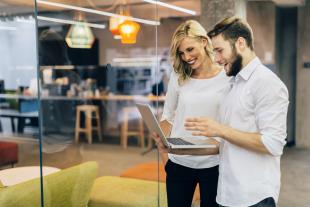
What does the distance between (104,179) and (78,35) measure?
206 inches

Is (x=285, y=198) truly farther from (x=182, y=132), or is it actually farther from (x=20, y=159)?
(x=20, y=159)

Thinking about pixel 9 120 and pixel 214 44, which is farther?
pixel 9 120

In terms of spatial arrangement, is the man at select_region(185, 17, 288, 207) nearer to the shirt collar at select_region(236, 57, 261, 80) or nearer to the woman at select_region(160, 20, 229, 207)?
the shirt collar at select_region(236, 57, 261, 80)

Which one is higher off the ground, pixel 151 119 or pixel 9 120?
pixel 151 119

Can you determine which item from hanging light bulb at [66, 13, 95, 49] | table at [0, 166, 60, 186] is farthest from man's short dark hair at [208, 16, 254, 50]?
hanging light bulb at [66, 13, 95, 49]

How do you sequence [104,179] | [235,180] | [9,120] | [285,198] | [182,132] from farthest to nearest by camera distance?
[9,120], [285,198], [104,179], [182,132], [235,180]

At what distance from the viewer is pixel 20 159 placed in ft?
19.2

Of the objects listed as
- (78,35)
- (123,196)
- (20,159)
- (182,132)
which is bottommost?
(20,159)

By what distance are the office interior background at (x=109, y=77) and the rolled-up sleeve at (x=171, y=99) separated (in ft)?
3.60

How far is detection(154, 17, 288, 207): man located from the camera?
133cm

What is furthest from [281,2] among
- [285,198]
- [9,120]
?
[9,120]

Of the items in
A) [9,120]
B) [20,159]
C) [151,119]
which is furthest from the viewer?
[9,120]

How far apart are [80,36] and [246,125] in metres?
6.98

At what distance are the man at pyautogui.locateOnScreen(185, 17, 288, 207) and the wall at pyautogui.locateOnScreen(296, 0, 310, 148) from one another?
402cm
